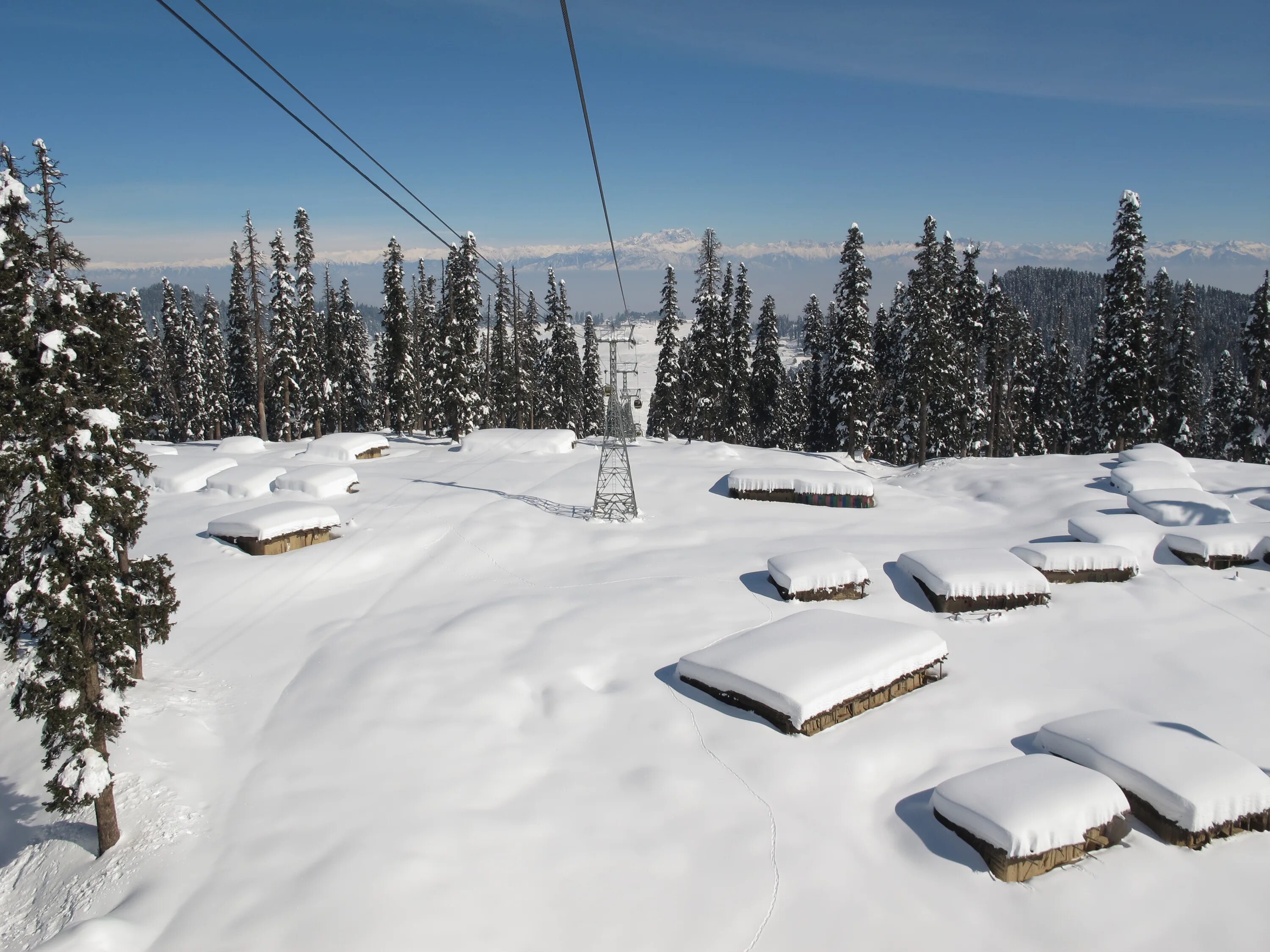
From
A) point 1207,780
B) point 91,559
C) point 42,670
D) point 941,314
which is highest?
A: point 941,314

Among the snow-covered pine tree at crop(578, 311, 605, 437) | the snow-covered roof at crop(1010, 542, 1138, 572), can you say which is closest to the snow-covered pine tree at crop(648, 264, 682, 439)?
the snow-covered pine tree at crop(578, 311, 605, 437)

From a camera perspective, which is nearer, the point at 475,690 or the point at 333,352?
the point at 475,690

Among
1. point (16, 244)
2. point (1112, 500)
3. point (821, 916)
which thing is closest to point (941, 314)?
point (1112, 500)

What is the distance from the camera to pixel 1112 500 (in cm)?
2941

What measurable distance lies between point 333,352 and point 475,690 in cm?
4763

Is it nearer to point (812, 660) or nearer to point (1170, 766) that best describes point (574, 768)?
point (812, 660)

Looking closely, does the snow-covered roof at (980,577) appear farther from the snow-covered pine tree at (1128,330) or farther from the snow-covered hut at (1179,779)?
the snow-covered pine tree at (1128,330)

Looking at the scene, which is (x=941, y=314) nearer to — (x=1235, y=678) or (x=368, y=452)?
(x=1235, y=678)

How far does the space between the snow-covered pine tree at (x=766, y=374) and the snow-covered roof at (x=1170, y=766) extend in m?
45.7

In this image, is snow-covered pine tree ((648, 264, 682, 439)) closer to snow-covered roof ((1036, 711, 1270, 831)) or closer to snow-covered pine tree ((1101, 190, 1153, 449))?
snow-covered pine tree ((1101, 190, 1153, 449))

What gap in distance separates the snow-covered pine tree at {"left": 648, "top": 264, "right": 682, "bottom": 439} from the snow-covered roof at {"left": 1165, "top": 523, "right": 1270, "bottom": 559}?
110ft

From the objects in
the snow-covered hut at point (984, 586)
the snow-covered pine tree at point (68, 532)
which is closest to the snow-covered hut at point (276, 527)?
the snow-covered pine tree at point (68, 532)

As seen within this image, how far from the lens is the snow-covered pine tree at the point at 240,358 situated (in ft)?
156

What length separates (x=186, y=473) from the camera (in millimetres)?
31922
